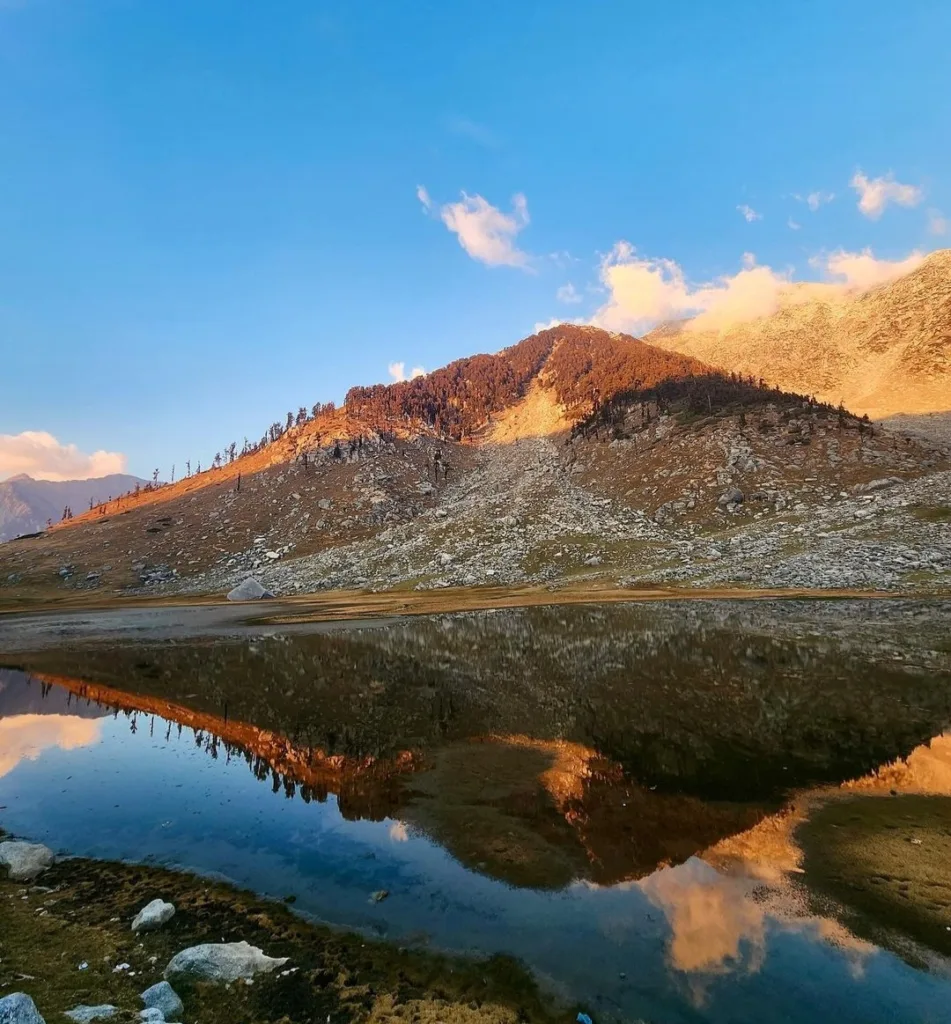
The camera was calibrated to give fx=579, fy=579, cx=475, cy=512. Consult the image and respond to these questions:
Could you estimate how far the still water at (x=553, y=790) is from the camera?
34.4ft

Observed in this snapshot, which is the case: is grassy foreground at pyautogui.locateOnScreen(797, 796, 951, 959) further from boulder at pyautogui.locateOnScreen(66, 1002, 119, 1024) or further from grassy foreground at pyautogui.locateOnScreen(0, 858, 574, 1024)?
boulder at pyautogui.locateOnScreen(66, 1002, 119, 1024)

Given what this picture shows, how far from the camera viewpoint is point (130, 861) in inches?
614

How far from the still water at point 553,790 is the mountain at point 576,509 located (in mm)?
41583

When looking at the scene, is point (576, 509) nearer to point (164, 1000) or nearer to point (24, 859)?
point (24, 859)

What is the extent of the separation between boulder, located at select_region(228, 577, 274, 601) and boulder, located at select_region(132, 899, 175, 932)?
100465 mm

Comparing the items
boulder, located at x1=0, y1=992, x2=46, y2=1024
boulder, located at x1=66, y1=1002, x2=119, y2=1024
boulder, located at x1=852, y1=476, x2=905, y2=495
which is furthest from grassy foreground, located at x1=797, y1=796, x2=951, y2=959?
boulder, located at x1=852, y1=476, x2=905, y2=495

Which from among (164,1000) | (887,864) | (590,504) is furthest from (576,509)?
(164,1000)

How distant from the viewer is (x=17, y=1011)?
6977 mm

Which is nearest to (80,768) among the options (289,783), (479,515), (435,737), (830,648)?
(289,783)

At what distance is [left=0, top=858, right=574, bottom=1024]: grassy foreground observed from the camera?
30.1 feet

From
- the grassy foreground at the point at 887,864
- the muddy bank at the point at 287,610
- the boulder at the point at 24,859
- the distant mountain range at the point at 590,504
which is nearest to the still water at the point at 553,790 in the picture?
the grassy foreground at the point at 887,864

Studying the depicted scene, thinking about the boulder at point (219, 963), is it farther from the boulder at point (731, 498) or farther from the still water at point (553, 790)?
the boulder at point (731, 498)

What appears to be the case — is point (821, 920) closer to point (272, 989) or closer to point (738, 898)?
point (738, 898)

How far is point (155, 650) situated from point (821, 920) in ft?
190
